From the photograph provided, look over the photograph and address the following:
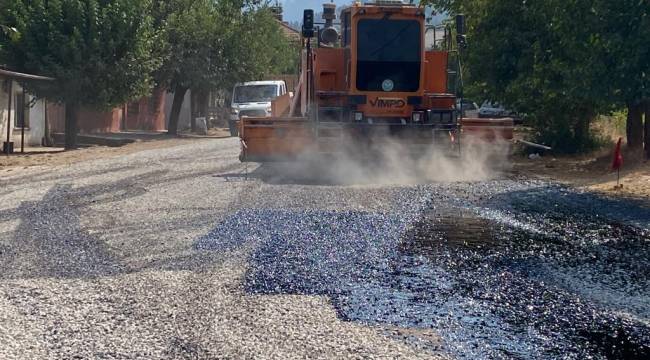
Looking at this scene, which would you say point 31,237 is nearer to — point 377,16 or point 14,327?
point 14,327

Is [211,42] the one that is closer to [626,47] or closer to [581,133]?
[581,133]

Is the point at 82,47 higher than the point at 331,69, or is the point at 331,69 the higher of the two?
the point at 82,47

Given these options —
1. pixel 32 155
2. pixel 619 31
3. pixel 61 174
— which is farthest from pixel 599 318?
pixel 32 155

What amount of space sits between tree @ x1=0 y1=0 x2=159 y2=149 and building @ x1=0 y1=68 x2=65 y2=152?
777 millimetres

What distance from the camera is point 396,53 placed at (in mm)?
19125

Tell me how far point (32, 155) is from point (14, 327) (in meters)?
21.2

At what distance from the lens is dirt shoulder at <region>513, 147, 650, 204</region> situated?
17.8m

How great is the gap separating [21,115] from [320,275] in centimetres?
2452

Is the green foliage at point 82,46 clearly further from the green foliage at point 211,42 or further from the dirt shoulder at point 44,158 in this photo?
the green foliage at point 211,42

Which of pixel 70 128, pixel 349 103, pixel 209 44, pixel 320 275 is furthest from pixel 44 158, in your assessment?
pixel 320 275

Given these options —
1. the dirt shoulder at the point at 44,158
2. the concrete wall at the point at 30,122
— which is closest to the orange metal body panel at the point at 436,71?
the dirt shoulder at the point at 44,158

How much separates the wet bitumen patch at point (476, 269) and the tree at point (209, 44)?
90.7 feet

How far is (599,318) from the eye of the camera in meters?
7.49

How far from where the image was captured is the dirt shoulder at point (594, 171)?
699 inches
